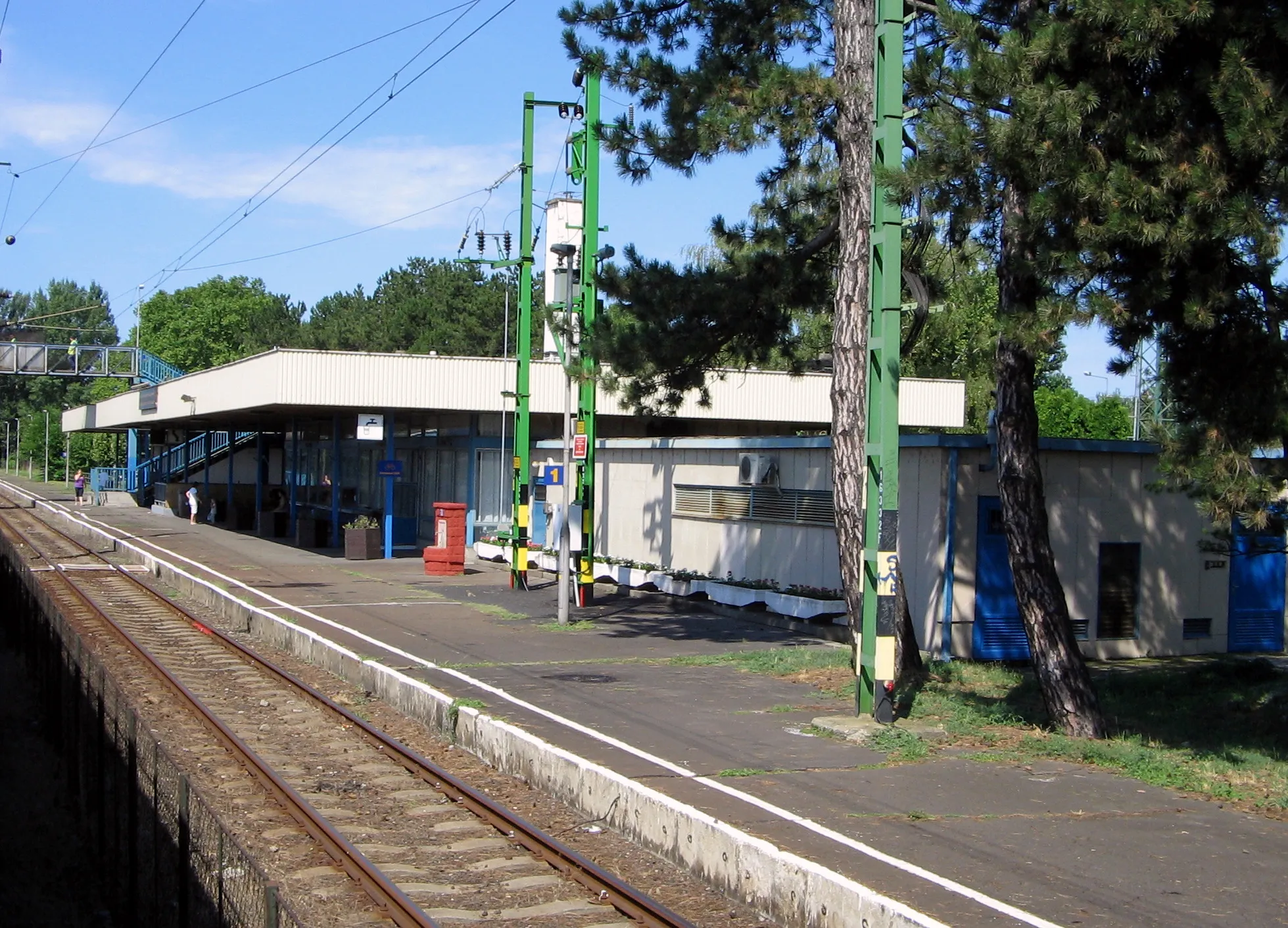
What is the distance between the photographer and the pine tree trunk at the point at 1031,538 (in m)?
11.7

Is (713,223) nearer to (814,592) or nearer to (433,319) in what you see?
(814,592)

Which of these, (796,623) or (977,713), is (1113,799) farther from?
(796,623)

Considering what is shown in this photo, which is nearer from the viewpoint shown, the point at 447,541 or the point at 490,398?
the point at 447,541

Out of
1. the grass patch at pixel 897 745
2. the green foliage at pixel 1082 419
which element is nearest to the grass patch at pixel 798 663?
the grass patch at pixel 897 745

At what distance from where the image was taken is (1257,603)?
19484 millimetres

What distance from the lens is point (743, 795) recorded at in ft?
30.1

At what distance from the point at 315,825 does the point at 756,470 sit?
13356mm

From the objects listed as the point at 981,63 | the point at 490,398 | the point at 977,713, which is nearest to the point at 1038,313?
the point at 981,63

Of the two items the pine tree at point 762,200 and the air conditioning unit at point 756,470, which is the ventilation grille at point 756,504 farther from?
the pine tree at point 762,200

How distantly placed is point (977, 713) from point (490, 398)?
2081 centimetres

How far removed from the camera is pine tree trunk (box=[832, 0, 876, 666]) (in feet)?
45.1

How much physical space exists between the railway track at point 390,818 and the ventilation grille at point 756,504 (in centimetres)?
829

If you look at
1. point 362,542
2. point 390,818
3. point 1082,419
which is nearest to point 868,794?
point 390,818

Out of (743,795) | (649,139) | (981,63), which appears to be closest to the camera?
(743,795)
